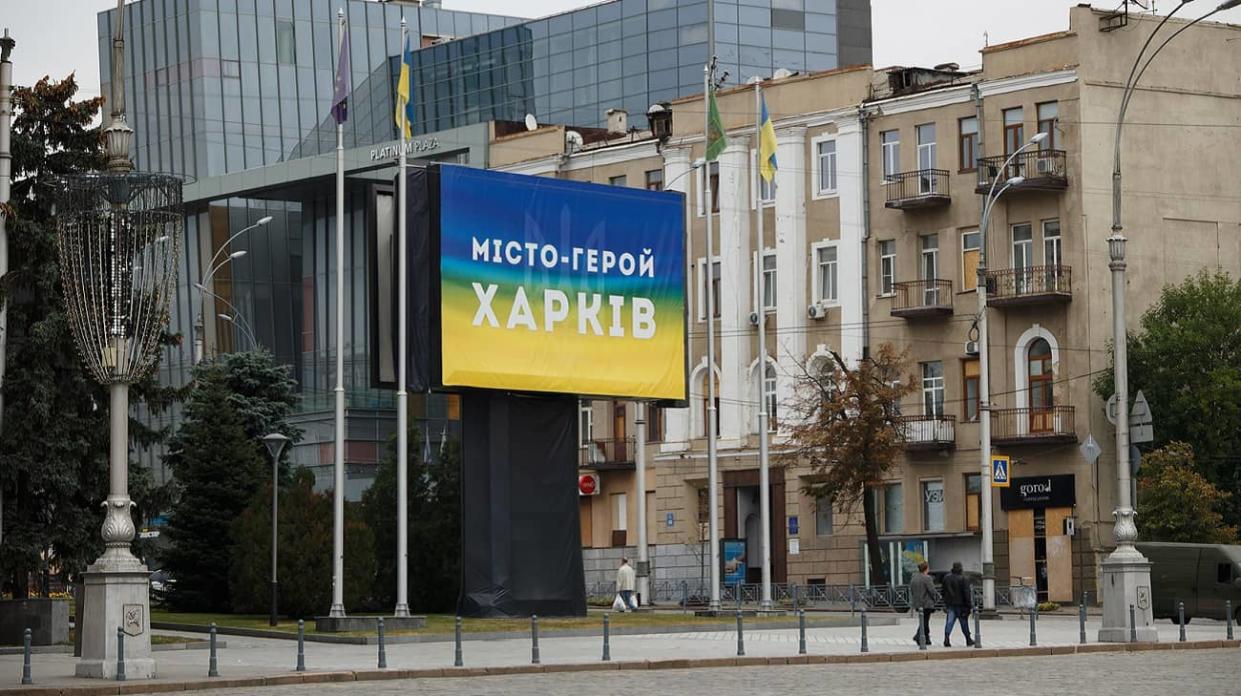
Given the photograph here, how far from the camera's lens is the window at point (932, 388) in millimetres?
70688

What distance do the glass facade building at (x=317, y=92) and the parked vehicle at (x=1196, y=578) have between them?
1885 inches

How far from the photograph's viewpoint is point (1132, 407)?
62062 mm

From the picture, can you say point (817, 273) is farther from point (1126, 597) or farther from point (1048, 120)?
point (1126, 597)

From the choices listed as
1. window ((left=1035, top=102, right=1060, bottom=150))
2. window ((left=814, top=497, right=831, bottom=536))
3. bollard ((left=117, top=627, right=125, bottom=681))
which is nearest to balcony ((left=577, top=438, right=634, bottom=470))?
window ((left=814, top=497, right=831, bottom=536))

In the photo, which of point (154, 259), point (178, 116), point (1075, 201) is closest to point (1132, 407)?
point (1075, 201)

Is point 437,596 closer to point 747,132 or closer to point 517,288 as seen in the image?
point 517,288

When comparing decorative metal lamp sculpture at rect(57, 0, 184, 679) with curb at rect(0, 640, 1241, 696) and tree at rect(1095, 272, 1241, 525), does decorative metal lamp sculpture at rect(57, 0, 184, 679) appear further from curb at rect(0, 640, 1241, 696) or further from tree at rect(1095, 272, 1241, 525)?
tree at rect(1095, 272, 1241, 525)

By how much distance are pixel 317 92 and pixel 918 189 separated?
45832mm

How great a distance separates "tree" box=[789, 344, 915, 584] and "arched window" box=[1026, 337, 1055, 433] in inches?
149

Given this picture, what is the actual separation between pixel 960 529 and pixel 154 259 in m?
39.6

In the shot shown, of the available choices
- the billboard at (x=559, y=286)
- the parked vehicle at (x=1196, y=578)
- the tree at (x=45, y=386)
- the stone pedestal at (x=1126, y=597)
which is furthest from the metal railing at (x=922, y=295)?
the tree at (x=45, y=386)

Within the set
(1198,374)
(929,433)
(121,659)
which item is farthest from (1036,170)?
(121,659)

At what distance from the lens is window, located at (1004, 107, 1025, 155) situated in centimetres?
6788

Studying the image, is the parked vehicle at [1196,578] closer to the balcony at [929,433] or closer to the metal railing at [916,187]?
the balcony at [929,433]
